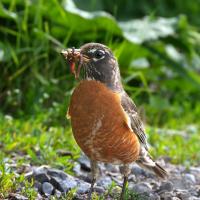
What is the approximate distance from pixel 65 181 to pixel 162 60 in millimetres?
3714

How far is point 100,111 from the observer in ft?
15.2

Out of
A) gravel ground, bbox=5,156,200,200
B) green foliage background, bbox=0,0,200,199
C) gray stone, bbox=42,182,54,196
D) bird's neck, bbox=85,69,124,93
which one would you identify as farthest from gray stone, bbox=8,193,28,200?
bird's neck, bbox=85,69,124,93

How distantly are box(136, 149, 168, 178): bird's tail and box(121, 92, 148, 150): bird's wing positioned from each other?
3.0 inches

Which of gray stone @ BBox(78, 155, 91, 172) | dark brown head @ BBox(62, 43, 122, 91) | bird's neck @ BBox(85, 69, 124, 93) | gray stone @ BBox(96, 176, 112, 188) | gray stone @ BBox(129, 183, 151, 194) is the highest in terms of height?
dark brown head @ BBox(62, 43, 122, 91)

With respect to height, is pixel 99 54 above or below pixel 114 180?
above

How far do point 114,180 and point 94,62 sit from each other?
1178 mm

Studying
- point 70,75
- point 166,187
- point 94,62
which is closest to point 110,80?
point 94,62

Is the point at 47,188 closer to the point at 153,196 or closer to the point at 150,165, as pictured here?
the point at 153,196

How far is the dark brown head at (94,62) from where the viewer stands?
478cm

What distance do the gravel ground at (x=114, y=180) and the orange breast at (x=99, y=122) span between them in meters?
0.36

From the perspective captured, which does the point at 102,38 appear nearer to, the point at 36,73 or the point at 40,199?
the point at 36,73

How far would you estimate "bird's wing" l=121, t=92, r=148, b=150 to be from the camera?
4.83 m

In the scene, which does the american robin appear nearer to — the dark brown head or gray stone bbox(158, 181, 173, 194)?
the dark brown head

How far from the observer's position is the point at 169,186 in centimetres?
518
